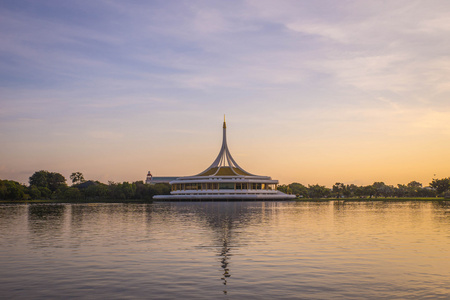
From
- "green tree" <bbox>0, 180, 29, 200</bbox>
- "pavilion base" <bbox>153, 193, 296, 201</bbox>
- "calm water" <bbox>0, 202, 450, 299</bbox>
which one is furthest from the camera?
"pavilion base" <bbox>153, 193, 296, 201</bbox>

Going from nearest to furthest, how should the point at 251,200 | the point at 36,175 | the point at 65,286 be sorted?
the point at 65,286 → the point at 251,200 → the point at 36,175

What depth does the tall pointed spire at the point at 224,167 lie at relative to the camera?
158 metres

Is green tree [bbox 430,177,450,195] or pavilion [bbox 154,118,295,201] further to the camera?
green tree [bbox 430,177,450,195]

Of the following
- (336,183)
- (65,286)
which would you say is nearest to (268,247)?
(65,286)

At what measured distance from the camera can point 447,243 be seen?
2736cm

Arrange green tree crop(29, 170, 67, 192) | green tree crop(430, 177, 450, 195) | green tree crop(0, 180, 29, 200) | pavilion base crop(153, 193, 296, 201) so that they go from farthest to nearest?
green tree crop(29, 170, 67, 192), green tree crop(430, 177, 450, 195), pavilion base crop(153, 193, 296, 201), green tree crop(0, 180, 29, 200)

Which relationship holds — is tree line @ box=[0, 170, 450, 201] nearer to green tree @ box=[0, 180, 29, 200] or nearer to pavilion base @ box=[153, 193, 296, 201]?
green tree @ box=[0, 180, 29, 200]

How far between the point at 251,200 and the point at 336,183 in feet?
202

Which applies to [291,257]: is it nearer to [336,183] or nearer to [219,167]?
[219,167]

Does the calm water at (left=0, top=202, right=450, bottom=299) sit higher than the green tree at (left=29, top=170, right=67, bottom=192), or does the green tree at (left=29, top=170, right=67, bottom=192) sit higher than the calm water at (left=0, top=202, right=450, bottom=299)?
the green tree at (left=29, top=170, right=67, bottom=192)

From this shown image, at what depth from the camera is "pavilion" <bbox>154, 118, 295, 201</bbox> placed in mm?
143750

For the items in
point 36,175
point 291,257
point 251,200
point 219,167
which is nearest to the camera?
point 291,257

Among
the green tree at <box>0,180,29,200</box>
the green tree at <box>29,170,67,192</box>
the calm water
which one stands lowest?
the calm water

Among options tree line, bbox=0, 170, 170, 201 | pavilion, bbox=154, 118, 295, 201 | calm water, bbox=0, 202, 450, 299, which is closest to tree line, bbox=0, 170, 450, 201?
tree line, bbox=0, 170, 170, 201
